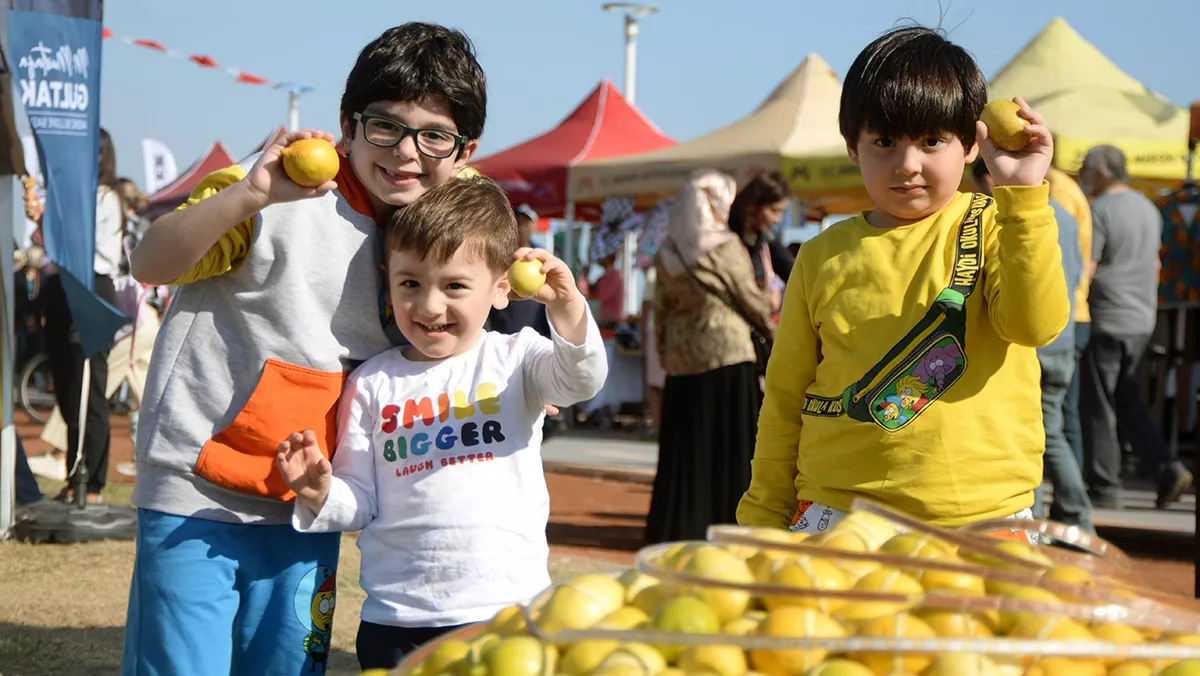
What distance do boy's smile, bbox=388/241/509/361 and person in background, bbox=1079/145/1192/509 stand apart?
6977mm

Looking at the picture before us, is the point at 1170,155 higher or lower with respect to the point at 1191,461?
→ higher

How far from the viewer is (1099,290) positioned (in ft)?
28.7

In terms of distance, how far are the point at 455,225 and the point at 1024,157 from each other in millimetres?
1026

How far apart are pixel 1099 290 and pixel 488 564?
7.18 m

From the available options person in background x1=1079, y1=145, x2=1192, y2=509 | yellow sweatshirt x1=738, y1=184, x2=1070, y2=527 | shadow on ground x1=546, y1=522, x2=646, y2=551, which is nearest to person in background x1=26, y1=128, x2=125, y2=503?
shadow on ground x1=546, y1=522, x2=646, y2=551

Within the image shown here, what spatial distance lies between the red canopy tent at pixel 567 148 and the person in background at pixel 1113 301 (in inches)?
298

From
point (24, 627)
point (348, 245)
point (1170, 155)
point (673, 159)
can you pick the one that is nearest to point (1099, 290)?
point (1170, 155)

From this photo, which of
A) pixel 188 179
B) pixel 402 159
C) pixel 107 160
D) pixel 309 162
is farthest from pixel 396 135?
pixel 188 179

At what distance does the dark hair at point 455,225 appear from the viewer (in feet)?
8.03

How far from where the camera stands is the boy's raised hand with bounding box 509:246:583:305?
2.42m

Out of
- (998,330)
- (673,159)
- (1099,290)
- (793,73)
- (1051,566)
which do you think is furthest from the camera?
(793,73)

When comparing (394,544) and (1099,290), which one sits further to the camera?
(1099,290)

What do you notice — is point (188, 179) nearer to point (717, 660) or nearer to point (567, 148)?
point (567, 148)

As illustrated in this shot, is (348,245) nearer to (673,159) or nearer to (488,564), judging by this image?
(488,564)
